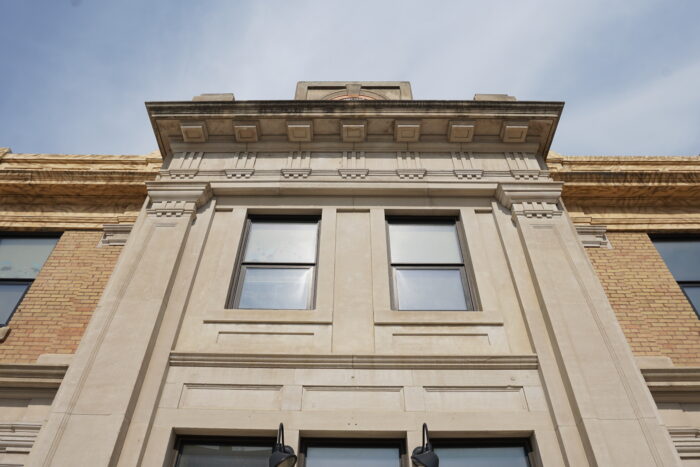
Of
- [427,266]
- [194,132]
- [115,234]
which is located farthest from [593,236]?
[115,234]

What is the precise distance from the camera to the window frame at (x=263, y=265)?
6867 millimetres

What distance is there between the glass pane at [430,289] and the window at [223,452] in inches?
103

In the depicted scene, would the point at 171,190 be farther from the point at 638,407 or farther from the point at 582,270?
the point at 638,407

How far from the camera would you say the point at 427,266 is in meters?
7.39

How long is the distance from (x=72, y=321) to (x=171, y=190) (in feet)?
7.94

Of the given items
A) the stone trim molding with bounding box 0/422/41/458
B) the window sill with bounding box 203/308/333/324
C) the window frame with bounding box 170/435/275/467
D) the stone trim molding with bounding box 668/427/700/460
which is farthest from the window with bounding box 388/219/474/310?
the stone trim molding with bounding box 0/422/41/458

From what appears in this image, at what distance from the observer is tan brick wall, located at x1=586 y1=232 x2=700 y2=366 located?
22.1 feet

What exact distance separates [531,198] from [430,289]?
232 centimetres

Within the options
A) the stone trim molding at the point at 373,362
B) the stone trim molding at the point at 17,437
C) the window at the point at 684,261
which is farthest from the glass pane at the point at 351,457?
the window at the point at 684,261

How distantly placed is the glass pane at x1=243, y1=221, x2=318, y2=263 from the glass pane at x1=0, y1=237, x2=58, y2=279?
11.9ft

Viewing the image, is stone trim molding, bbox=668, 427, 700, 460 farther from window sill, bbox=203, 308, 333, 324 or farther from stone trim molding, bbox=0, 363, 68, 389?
stone trim molding, bbox=0, 363, 68, 389

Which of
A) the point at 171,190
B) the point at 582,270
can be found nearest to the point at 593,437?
the point at 582,270

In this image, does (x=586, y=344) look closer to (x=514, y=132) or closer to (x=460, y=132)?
(x=514, y=132)

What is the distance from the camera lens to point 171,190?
7.90 m
